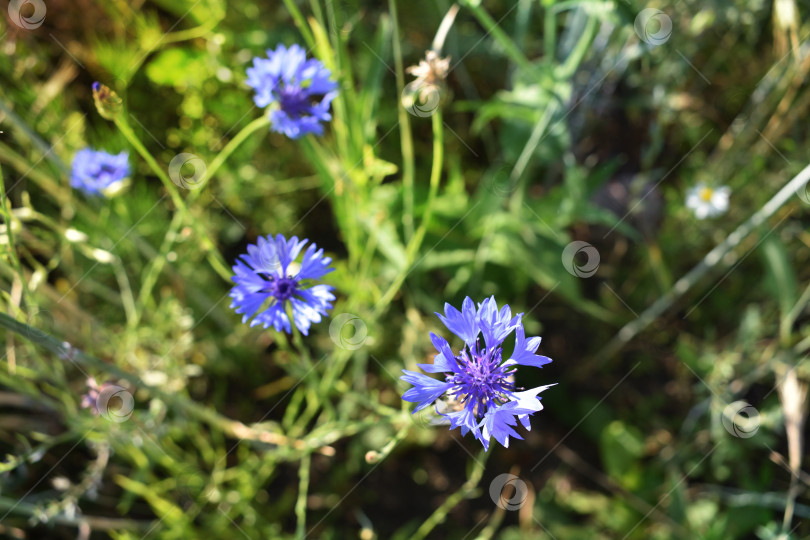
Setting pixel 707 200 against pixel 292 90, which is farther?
pixel 707 200

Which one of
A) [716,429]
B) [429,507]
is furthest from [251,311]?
[716,429]

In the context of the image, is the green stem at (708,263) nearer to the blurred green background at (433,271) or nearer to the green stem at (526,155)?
the blurred green background at (433,271)

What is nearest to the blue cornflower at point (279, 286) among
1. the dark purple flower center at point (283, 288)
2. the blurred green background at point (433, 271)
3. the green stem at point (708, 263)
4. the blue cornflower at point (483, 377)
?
the dark purple flower center at point (283, 288)

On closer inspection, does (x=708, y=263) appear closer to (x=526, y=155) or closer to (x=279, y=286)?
(x=526, y=155)

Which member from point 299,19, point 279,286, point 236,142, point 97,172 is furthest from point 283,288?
point 97,172

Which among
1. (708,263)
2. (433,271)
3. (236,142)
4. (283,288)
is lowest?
(283,288)

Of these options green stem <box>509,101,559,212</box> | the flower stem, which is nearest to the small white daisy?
green stem <box>509,101,559,212</box>

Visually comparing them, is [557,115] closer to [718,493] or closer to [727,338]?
[727,338]
